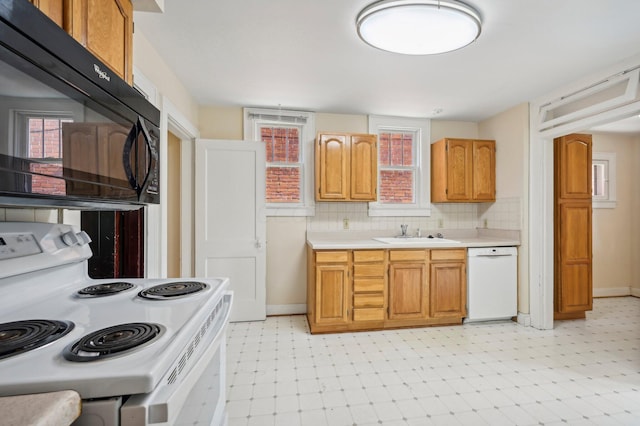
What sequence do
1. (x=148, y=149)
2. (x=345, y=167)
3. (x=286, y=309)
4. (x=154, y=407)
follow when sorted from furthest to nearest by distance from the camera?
1. (x=286, y=309)
2. (x=345, y=167)
3. (x=148, y=149)
4. (x=154, y=407)

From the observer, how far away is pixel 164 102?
2322mm

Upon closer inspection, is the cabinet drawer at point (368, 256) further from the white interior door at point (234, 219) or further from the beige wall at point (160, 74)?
the beige wall at point (160, 74)

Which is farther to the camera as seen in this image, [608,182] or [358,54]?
[608,182]

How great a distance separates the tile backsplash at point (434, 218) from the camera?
11.5 feet

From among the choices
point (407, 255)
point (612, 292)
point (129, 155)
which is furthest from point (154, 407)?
point (612, 292)

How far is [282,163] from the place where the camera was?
11.8 ft

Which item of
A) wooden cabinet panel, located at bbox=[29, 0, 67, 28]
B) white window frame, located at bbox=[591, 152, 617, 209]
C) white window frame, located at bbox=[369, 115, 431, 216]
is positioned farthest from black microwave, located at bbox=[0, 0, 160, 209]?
white window frame, located at bbox=[591, 152, 617, 209]

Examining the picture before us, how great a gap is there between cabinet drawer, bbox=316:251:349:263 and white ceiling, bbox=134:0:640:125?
1628mm

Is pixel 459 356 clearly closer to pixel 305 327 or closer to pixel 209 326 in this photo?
pixel 305 327

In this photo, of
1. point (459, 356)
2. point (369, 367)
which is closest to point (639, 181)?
point (459, 356)

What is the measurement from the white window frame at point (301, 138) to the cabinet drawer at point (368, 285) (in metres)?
1.00

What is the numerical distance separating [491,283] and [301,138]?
2.71m

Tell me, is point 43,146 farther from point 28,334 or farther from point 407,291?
point 407,291

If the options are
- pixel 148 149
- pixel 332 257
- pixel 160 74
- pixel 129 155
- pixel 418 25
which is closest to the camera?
pixel 129 155
